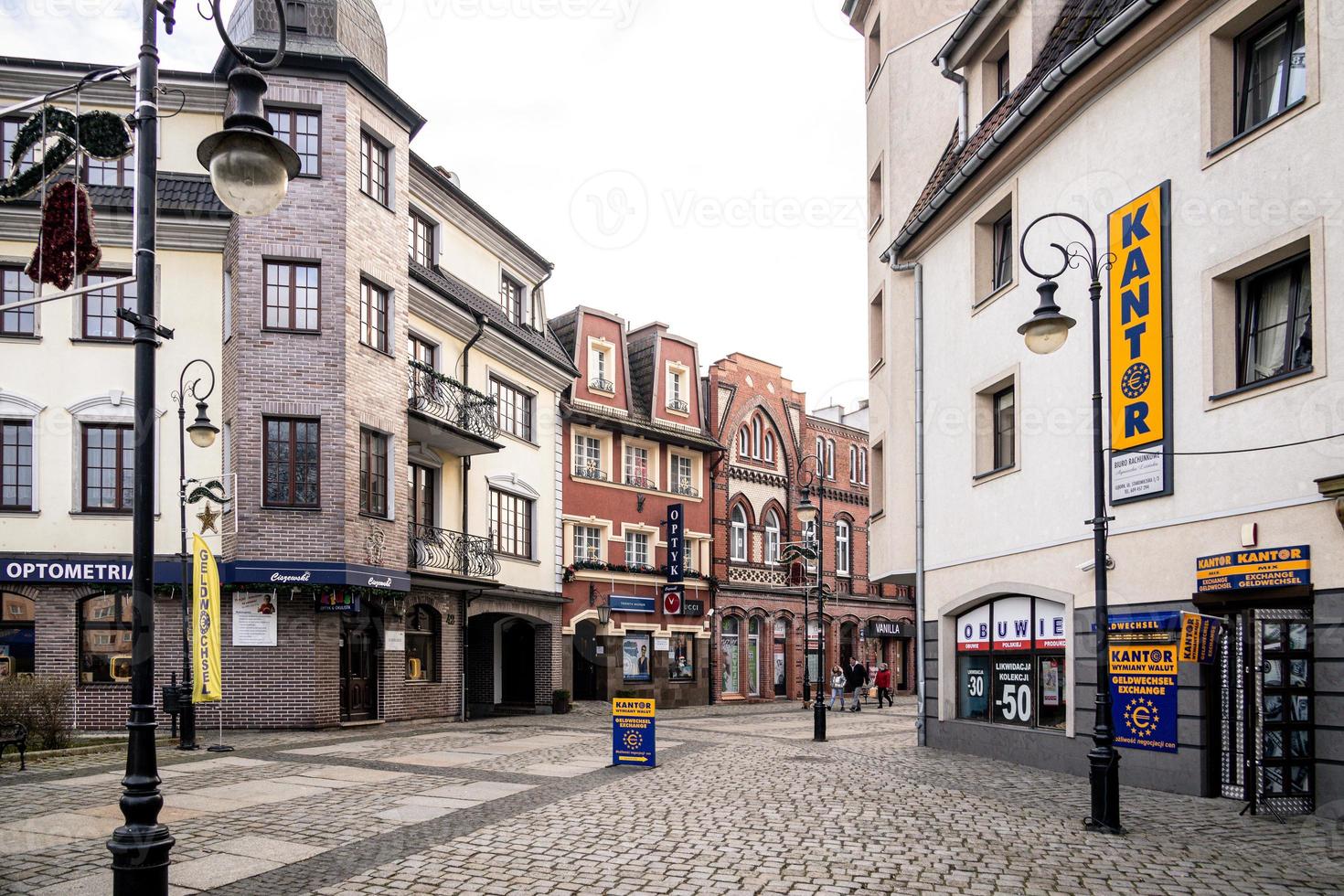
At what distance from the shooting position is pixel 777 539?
140 feet

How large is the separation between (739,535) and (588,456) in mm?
8837

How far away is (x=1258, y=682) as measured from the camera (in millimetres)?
11844

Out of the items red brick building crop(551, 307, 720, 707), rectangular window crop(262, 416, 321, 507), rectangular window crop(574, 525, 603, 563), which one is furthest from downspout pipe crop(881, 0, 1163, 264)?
rectangular window crop(574, 525, 603, 563)

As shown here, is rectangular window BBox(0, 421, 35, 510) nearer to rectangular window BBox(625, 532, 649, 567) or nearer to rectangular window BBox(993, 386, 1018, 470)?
rectangular window BBox(625, 532, 649, 567)

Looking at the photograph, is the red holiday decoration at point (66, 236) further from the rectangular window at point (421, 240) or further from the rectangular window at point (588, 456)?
the rectangular window at point (588, 456)

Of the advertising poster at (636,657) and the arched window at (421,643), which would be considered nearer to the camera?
the arched window at (421,643)

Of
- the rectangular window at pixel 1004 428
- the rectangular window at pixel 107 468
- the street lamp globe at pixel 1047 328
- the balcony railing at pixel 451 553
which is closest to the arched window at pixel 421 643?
the balcony railing at pixel 451 553

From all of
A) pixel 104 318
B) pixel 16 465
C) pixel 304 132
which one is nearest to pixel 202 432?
pixel 104 318

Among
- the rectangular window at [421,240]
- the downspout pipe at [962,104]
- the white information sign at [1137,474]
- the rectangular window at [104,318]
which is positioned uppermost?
the downspout pipe at [962,104]

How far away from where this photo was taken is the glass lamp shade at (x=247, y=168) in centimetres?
665

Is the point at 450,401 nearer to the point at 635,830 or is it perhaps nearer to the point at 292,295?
the point at 292,295

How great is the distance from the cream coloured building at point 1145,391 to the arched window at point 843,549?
25146 millimetres

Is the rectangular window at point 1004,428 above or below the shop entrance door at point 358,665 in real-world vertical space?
above

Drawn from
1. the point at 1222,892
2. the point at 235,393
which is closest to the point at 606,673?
the point at 235,393
